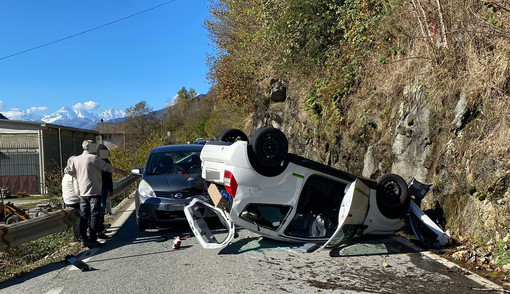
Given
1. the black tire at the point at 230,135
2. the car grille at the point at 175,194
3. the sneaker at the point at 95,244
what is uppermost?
the black tire at the point at 230,135

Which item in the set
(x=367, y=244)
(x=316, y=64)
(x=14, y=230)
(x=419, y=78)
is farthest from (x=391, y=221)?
(x=316, y=64)

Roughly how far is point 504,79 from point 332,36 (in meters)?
7.01

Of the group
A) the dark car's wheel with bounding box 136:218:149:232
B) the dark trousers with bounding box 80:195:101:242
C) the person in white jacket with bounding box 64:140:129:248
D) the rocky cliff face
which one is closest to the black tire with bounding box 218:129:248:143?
the person in white jacket with bounding box 64:140:129:248

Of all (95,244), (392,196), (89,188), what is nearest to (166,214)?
(95,244)

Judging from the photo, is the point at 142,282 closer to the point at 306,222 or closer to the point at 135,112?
the point at 306,222

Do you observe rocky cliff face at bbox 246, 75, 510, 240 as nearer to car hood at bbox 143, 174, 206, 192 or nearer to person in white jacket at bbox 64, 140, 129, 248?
car hood at bbox 143, 174, 206, 192

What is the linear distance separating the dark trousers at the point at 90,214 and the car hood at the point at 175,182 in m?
1.12

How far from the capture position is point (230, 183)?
5.58 m

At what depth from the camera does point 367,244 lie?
20.2 ft

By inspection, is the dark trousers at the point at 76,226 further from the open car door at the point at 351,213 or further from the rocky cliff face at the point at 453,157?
the rocky cliff face at the point at 453,157

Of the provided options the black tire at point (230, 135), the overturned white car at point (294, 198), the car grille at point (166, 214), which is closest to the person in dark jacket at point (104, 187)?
the car grille at point (166, 214)

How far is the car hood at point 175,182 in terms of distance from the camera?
304 inches

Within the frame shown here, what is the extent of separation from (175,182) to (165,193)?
31 centimetres

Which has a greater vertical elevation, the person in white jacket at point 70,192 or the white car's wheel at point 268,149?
the white car's wheel at point 268,149
